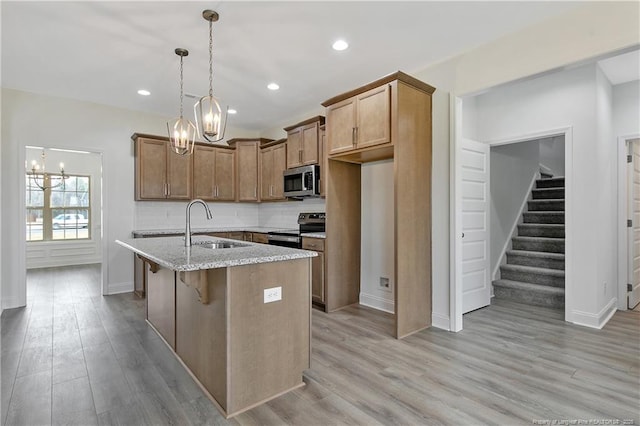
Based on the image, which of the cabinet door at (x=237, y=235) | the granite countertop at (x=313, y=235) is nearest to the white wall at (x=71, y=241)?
the cabinet door at (x=237, y=235)

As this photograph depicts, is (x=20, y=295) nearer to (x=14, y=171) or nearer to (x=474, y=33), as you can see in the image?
(x=14, y=171)

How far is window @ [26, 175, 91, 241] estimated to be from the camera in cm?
736

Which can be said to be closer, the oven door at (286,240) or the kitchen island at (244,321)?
the kitchen island at (244,321)

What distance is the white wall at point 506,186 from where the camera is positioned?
4.91 metres

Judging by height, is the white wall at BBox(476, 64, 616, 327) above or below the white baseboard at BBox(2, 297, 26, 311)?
above

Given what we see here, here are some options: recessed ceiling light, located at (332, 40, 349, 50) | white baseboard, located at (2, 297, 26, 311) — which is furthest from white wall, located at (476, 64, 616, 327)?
white baseboard, located at (2, 297, 26, 311)

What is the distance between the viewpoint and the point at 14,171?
421 cm

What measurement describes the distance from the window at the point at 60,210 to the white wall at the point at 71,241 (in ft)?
0.44

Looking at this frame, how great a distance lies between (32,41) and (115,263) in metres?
2.97

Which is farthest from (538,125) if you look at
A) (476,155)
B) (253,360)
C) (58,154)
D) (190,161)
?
(58,154)

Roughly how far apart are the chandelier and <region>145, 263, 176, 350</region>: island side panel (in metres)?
5.71

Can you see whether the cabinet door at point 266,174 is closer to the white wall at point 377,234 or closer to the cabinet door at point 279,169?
the cabinet door at point 279,169

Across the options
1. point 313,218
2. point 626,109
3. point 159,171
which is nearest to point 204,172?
point 159,171

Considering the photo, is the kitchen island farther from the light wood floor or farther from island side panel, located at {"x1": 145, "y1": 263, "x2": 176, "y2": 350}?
island side panel, located at {"x1": 145, "y1": 263, "x2": 176, "y2": 350}
